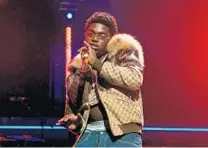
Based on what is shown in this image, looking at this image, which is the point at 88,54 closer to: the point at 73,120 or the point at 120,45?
the point at 120,45

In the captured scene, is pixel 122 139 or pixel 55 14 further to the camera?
pixel 55 14

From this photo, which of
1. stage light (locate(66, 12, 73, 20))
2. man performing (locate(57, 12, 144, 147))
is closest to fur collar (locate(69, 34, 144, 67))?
man performing (locate(57, 12, 144, 147))

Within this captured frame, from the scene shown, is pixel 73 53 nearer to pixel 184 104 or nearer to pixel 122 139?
pixel 184 104

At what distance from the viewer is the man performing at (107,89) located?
2068 mm

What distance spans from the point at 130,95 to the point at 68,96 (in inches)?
12.8

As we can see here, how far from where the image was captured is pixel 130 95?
2133mm

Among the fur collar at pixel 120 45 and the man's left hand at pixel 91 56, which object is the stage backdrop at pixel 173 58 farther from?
the man's left hand at pixel 91 56

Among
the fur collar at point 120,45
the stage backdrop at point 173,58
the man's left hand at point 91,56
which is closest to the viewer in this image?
the man's left hand at point 91,56

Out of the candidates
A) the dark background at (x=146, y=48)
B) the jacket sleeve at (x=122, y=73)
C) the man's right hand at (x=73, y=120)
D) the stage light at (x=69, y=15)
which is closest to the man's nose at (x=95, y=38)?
the jacket sleeve at (x=122, y=73)

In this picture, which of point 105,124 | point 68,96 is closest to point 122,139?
point 105,124

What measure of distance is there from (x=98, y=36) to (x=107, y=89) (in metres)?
0.24

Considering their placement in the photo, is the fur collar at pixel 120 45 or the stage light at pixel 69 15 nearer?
the fur collar at pixel 120 45

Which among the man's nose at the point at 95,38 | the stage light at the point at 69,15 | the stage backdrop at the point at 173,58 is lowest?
the stage backdrop at the point at 173,58

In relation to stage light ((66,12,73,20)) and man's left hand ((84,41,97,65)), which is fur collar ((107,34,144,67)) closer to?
man's left hand ((84,41,97,65))
